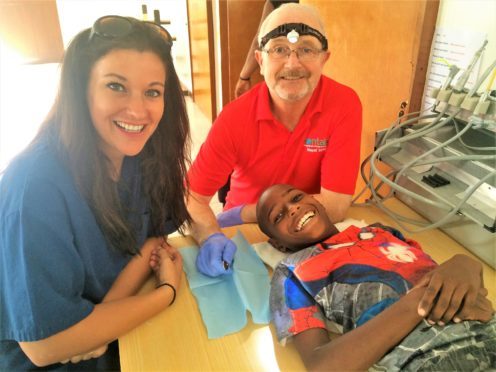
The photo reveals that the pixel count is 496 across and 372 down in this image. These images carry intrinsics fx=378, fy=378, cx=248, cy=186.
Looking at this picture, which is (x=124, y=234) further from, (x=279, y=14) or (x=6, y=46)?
(x=6, y=46)

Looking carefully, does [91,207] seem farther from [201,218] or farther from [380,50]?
[380,50]

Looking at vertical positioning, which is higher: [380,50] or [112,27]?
[112,27]

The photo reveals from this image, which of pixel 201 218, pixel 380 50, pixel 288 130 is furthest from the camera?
pixel 380 50

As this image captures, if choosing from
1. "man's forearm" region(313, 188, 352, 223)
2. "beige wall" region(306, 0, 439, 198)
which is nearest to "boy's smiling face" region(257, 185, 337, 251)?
"man's forearm" region(313, 188, 352, 223)

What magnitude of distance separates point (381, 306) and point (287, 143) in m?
0.69

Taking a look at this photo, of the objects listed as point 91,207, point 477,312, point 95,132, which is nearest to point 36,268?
point 91,207

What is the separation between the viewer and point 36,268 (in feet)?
2.36

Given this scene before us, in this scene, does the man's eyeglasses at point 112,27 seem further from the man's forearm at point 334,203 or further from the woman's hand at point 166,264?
the man's forearm at point 334,203

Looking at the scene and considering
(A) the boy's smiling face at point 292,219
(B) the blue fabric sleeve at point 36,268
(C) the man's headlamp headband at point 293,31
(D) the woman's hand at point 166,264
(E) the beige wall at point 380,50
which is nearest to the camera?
(B) the blue fabric sleeve at point 36,268

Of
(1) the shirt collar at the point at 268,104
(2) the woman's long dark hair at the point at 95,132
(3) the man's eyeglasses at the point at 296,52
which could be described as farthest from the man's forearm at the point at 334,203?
(2) the woman's long dark hair at the point at 95,132

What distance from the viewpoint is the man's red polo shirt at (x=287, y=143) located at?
1.34m

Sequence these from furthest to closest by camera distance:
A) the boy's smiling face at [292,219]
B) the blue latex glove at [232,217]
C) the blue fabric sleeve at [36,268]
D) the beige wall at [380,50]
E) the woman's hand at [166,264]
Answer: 1. the beige wall at [380,50]
2. the blue latex glove at [232,217]
3. the boy's smiling face at [292,219]
4. the woman's hand at [166,264]
5. the blue fabric sleeve at [36,268]

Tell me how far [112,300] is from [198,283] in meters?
0.23

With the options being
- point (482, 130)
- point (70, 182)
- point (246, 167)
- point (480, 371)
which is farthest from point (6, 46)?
point (480, 371)
